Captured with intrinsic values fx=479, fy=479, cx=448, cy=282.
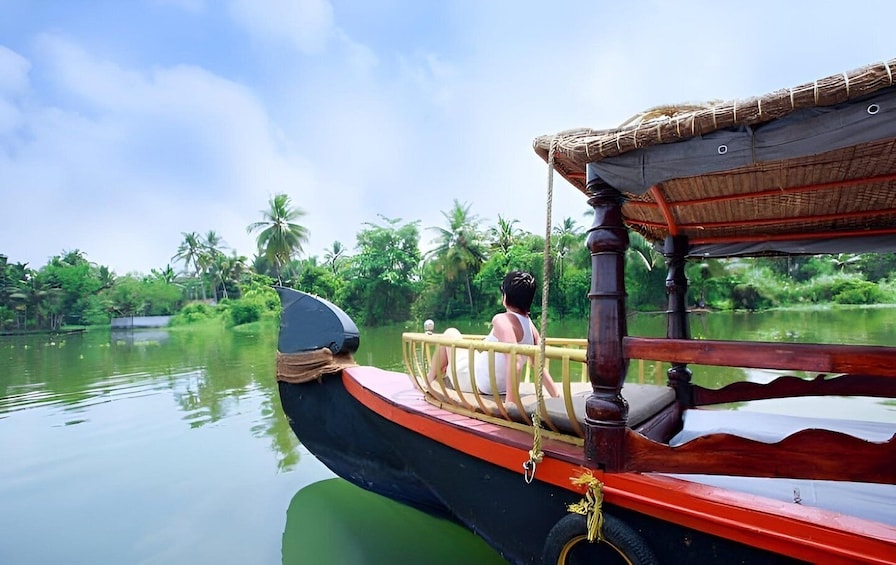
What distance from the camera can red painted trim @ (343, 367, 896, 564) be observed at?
1253mm

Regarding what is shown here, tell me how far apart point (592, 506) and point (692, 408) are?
174cm

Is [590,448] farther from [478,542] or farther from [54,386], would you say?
[54,386]

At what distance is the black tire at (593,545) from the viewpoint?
159 cm

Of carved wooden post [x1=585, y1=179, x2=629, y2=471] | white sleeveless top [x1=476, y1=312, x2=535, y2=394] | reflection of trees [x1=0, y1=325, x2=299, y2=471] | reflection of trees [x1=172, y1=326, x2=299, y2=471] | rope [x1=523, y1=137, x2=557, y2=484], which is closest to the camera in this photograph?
carved wooden post [x1=585, y1=179, x2=629, y2=471]

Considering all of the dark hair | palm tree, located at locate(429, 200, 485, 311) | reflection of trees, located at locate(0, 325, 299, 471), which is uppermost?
palm tree, located at locate(429, 200, 485, 311)

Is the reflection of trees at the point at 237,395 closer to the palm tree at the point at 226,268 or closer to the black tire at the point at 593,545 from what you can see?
the black tire at the point at 593,545

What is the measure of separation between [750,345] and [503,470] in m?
1.07

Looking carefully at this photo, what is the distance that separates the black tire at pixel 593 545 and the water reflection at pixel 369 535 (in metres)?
1.34

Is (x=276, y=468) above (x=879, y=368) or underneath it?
underneath

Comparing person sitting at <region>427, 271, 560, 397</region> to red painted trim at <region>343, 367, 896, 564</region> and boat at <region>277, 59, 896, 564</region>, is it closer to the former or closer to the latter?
boat at <region>277, 59, 896, 564</region>

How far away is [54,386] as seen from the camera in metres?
9.14

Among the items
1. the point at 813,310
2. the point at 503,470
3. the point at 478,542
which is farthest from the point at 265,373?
the point at 813,310

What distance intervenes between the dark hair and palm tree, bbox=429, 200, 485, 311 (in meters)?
23.8

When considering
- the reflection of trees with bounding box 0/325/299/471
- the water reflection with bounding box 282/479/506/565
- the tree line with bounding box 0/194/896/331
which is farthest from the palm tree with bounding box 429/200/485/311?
the water reflection with bounding box 282/479/506/565
